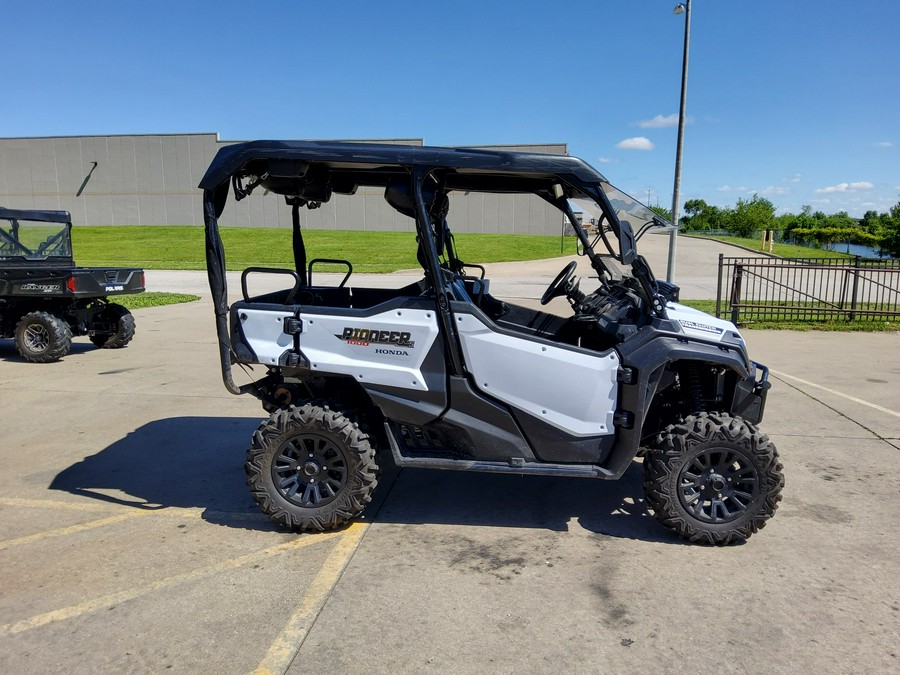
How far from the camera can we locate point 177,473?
490 cm

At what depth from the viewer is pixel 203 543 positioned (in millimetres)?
3785

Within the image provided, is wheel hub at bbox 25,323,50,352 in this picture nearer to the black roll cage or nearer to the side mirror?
the black roll cage

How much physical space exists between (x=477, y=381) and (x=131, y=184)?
168ft

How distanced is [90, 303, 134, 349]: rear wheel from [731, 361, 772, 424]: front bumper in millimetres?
8687

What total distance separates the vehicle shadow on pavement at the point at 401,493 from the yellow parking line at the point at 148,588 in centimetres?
31

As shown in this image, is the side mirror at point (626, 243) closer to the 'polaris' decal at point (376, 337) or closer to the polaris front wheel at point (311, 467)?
the 'polaris' decal at point (376, 337)

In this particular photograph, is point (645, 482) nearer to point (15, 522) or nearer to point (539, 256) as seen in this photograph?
point (15, 522)

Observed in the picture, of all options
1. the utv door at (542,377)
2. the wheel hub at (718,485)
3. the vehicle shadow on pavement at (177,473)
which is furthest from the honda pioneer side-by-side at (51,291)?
the wheel hub at (718,485)

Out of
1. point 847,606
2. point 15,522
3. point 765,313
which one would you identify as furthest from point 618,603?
point 765,313

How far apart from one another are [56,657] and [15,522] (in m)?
1.69

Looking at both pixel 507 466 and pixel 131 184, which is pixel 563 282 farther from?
pixel 131 184

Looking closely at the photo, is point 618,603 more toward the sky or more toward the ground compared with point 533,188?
more toward the ground

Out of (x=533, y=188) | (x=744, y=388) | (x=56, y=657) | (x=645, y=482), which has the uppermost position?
(x=533, y=188)

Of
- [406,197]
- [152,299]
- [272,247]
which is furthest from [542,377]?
[272,247]
